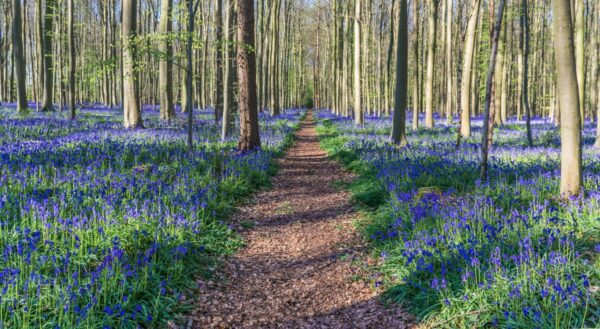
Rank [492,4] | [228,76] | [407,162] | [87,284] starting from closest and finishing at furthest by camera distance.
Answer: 1. [87,284]
2. [407,162]
3. [492,4]
4. [228,76]

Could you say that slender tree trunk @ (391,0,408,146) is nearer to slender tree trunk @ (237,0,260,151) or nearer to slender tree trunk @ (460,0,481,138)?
slender tree trunk @ (460,0,481,138)

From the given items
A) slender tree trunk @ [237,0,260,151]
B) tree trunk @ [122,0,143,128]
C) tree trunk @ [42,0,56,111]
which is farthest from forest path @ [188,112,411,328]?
tree trunk @ [42,0,56,111]

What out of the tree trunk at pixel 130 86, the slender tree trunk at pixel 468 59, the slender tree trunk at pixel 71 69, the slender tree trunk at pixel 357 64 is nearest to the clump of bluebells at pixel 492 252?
A: the slender tree trunk at pixel 468 59

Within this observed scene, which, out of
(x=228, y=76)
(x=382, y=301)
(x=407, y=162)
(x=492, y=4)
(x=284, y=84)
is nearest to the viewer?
→ (x=382, y=301)

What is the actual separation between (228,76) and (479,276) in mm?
12085

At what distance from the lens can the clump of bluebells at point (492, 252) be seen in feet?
11.6

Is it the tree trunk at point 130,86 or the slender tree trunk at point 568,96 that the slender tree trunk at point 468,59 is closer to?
the slender tree trunk at point 568,96

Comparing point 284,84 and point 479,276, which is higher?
point 284,84

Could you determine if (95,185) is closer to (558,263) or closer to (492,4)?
(558,263)

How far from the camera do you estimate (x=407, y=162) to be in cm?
1054

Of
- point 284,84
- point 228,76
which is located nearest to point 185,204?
point 228,76

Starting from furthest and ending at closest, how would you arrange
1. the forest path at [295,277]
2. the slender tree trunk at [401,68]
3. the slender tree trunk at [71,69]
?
the slender tree trunk at [71,69] < the slender tree trunk at [401,68] < the forest path at [295,277]

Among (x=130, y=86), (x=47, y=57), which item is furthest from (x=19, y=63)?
(x=130, y=86)

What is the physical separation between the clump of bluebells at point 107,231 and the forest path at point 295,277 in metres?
0.37
